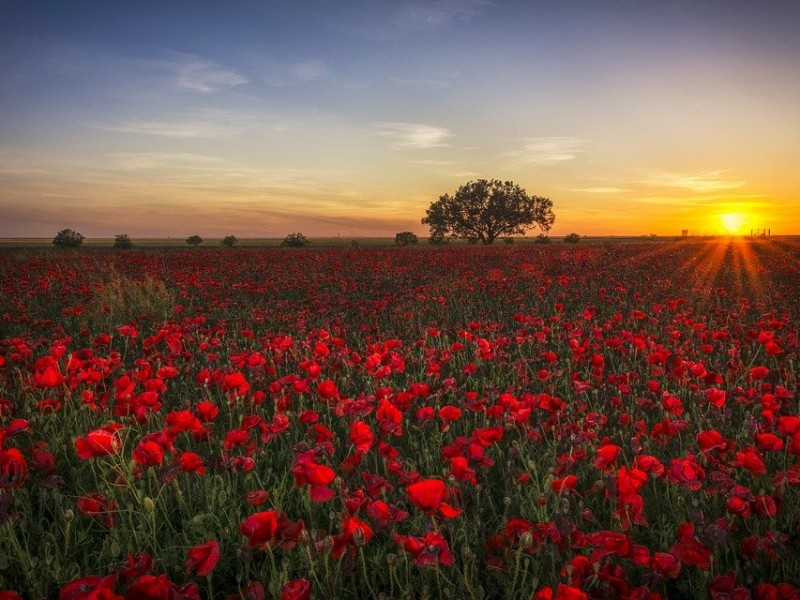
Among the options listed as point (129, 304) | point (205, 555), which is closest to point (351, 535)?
point (205, 555)

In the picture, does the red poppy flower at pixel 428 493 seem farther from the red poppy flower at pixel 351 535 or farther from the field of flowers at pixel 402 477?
the red poppy flower at pixel 351 535

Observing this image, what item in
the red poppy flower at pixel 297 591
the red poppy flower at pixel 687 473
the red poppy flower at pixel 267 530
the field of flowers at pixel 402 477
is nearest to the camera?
the red poppy flower at pixel 297 591

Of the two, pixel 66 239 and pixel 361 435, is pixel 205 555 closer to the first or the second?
pixel 361 435

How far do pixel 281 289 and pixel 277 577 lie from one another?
9.77m

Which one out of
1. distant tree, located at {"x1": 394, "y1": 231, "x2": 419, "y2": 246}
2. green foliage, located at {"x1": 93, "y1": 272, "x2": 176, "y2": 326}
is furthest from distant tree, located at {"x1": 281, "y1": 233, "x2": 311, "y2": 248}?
green foliage, located at {"x1": 93, "y1": 272, "x2": 176, "y2": 326}

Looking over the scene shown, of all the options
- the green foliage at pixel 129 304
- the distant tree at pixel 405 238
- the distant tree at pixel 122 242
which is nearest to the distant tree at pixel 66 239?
the distant tree at pixel 122 242

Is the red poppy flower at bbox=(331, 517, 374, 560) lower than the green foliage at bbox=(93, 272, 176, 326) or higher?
lower

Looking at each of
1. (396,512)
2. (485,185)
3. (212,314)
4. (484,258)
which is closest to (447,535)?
(396,512)

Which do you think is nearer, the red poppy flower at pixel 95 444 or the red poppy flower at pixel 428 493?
the red poppy flower at pixel 428 493

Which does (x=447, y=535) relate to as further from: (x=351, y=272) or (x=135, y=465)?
(x=351, y=272)

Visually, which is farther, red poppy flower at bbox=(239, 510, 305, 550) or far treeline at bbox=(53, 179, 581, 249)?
far treeline at bbox=(53, 179, 581, 249)

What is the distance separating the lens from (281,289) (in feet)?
37.8

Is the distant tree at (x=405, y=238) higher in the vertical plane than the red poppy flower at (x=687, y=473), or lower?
higher

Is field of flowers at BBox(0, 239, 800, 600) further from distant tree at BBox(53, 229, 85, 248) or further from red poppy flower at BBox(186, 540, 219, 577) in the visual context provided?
distant tree at BBox(53, 229, 85, 248)
